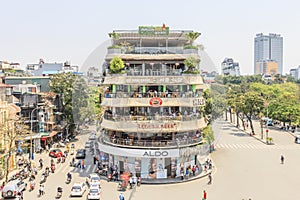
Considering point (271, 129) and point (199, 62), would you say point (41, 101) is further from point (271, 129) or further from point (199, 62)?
point (271, 129)

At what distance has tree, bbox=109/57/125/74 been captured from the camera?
4272 cm

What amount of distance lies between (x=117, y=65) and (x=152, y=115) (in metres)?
7.19

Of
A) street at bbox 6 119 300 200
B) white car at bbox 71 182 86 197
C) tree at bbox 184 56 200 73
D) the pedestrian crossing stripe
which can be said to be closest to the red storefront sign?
tree at bbox 184 56 200 73

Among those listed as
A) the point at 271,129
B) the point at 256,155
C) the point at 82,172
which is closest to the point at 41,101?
the point at 82,172

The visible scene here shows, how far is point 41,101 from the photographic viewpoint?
65.2 m

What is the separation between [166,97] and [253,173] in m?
14.3

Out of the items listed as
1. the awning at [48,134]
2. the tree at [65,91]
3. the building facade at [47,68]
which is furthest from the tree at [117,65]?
the building facade at [47,68]

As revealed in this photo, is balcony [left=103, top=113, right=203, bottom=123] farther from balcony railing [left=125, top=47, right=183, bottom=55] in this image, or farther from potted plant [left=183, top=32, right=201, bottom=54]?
balcony railing [left=125, top=47, right=183, bottom=55]

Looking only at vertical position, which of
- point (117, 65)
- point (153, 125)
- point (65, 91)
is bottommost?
point (153, 125)

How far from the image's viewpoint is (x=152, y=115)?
43.1 metres

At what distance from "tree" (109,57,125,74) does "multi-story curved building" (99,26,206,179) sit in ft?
1.66

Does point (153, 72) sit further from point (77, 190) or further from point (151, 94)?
point (77, 190)

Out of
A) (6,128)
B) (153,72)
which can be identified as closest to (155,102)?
(153,72)

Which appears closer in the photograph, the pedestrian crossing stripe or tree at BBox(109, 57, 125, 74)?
tree at BBox(109, 57, 125, 74)
